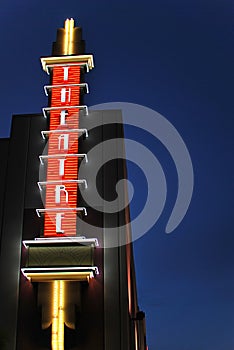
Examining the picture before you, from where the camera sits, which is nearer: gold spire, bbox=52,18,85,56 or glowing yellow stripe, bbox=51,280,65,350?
glowing yellow stripe, bbox=51,280,65,350

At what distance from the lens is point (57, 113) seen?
19.8 meters

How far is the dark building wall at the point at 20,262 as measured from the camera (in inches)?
654

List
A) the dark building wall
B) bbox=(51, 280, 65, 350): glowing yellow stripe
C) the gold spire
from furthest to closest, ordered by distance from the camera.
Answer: the gold spire < the dark building wall < bbox=(51, 280, 65, 350): glowing yellow stripe

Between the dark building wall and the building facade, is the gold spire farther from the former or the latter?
the dark building wall

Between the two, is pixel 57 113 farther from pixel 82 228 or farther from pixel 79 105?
pixel 82 228

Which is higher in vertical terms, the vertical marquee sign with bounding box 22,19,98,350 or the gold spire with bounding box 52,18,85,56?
the gold spire with bounding box 52,18,85,56

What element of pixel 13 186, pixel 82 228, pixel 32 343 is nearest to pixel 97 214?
pixel 82 228

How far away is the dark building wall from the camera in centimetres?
1661

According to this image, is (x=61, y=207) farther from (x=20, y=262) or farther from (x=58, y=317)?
(x=58, y=317)

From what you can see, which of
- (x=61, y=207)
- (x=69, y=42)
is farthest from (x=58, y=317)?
(x=69, y=42)

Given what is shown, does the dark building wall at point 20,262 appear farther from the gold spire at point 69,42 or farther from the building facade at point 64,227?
the gold spire at point 69,42

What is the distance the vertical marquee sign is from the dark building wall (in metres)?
0.53

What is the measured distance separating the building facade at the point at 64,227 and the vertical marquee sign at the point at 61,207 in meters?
0.03

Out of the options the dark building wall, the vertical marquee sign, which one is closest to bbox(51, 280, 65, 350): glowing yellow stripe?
the vertical marquee sign
